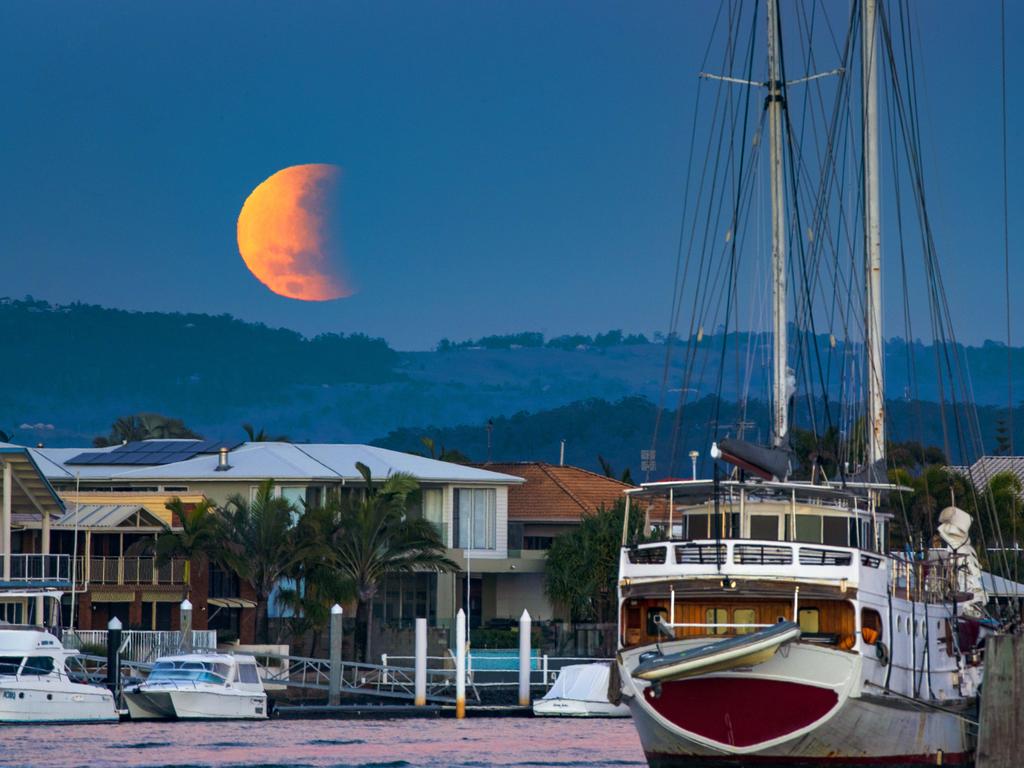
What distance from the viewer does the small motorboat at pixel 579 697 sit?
183 ft

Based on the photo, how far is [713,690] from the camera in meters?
33.2

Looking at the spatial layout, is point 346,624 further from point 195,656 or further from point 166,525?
point 195,656

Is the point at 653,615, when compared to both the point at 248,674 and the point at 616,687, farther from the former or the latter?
the point at 248,674

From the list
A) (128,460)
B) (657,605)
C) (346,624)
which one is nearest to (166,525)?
(346,624)

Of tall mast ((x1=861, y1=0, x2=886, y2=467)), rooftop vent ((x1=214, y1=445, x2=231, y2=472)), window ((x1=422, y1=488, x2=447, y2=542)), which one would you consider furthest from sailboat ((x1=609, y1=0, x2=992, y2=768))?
rooftop vent ((x1=214, y1=445, x2=231, y2=472))

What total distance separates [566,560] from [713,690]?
133 ft

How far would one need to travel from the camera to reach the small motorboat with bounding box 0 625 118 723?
52.2 metres

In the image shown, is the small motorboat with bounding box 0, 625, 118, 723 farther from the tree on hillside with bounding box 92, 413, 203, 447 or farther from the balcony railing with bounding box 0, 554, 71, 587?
the tree on hillside with bounding box 92, 413, 203, 447

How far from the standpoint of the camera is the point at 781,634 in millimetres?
31891

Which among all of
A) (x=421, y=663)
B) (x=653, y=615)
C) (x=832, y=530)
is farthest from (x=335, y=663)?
(x=832, y=530)

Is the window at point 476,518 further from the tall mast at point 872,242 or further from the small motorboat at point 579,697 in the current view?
the tall mast at point 872,242

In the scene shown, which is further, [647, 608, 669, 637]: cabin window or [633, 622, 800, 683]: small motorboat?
[647, 608, 669, 637]: cabin window

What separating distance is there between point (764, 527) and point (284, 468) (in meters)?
41.3

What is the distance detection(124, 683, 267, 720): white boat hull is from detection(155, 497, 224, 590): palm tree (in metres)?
12.2
